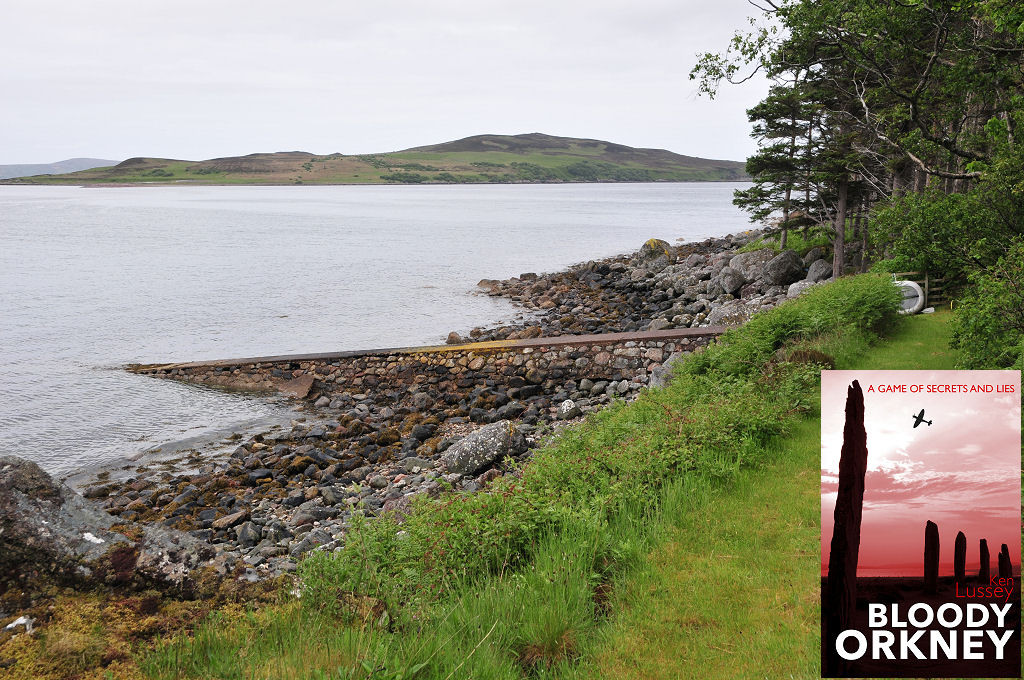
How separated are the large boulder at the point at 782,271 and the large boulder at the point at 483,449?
19.0 metres

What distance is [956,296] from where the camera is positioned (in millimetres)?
16031

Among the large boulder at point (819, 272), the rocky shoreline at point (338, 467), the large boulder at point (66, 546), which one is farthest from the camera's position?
the large boulder at point (819, 272)

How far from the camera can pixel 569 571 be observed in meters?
5.46

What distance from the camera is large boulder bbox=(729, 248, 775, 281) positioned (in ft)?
94.9

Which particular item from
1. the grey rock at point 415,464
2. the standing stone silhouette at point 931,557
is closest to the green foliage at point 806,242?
the grey rock at point 415,464

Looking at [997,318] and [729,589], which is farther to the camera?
[997,318]

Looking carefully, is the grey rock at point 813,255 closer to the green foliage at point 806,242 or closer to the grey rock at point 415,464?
the green foliage at point 806,242

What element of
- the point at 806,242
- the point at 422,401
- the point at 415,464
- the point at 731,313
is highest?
the point at 806,242

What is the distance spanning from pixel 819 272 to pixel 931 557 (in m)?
27.1

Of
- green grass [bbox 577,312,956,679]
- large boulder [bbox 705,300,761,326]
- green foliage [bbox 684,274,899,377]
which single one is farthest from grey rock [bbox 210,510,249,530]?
large boulder [bbox 705,300,761,326]

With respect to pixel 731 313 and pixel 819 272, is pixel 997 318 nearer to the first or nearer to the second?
pixel 731 313

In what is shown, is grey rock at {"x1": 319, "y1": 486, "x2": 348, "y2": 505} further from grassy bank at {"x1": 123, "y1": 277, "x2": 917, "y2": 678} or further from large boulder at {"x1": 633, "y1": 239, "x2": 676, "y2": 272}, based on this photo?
large boulder at {"x1": 633, "y1": 239, "x2": 676, "y2": 272}

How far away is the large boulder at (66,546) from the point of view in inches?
200

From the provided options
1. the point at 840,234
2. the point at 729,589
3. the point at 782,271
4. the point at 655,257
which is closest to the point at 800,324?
the point at 729,589
